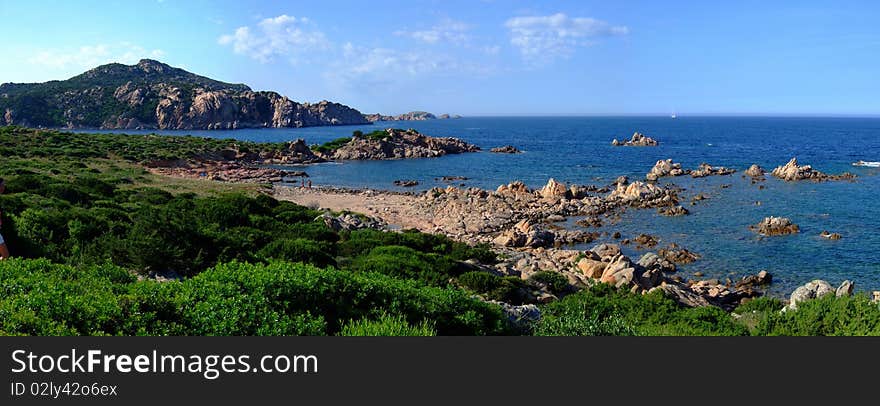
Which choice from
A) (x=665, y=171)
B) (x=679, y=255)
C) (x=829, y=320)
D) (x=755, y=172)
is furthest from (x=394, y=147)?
(x=829, y=320)

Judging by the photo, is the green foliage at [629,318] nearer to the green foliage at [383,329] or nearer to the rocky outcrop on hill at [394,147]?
the green foliage at [383,329]

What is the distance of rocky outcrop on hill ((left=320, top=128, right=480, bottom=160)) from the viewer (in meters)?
84.6

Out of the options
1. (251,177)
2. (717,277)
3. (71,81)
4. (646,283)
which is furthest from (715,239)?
(71,81)

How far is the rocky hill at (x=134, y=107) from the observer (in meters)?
144

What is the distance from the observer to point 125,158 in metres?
59.9

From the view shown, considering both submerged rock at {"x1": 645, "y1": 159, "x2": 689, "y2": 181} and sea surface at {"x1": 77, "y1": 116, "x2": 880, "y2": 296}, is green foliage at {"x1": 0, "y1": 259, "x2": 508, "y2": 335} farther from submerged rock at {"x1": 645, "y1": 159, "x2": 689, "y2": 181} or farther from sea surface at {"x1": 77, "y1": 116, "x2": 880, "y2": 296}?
submerged rock at {"x1": 645, "y1": 159, "x2": 689, "y2": 181}

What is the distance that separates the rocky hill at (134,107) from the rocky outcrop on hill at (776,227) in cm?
Answer: 15233

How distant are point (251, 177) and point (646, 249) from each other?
139 feet

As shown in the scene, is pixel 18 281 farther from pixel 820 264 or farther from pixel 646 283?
pixel 820 264

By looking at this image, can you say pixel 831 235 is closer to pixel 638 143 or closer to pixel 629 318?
pixel 629 318

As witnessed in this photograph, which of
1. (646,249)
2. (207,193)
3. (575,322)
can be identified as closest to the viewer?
(575,322)

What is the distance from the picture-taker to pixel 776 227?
33906 mm

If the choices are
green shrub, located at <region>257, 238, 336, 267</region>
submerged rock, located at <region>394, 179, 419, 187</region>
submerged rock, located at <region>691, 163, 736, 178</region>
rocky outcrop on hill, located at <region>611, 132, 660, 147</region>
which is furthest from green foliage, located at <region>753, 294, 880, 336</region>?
rocky outcrop on hill, located at <region>611, 132, 660, 147</region>

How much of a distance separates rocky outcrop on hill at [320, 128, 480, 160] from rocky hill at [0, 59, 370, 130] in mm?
87619
